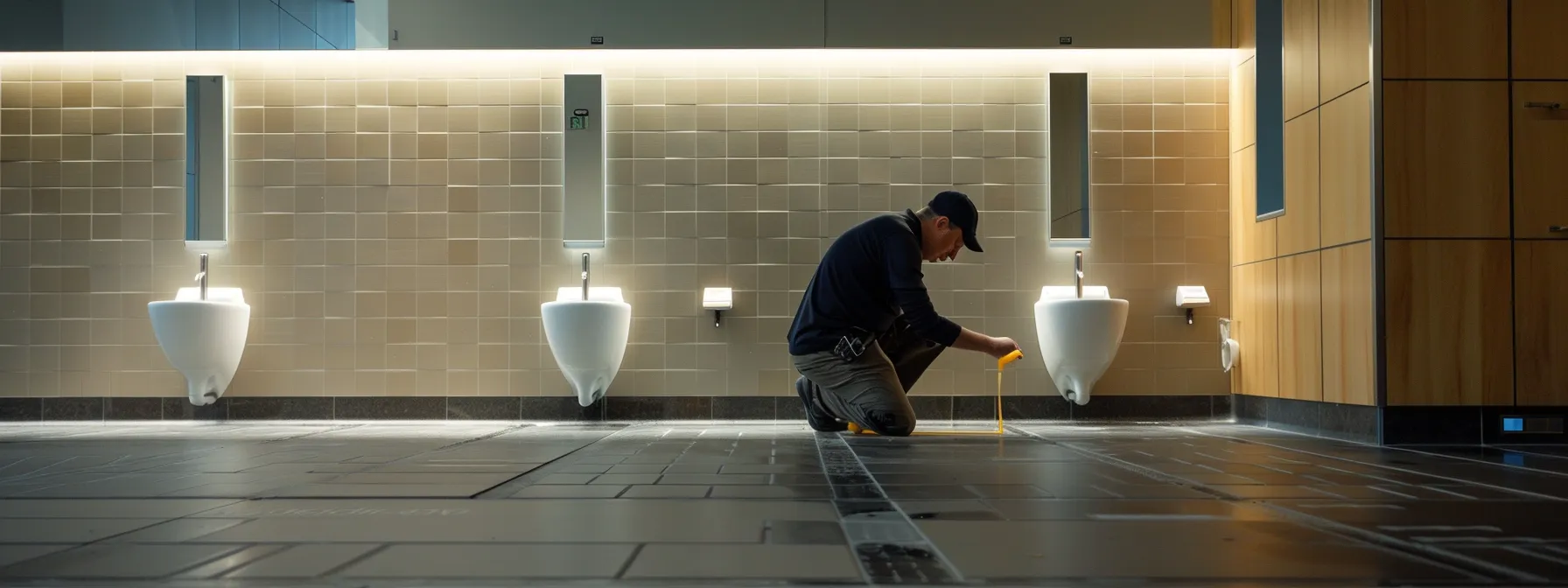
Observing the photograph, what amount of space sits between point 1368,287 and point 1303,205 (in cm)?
57

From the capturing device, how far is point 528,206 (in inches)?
186

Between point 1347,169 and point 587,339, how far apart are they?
2.70 meters

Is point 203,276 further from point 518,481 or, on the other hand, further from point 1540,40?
point 1540,40

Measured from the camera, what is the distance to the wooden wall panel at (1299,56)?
390 cm

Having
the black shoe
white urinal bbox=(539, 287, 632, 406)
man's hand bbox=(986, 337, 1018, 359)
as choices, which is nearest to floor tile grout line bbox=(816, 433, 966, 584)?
the black shoe

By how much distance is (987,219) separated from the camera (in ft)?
15.5

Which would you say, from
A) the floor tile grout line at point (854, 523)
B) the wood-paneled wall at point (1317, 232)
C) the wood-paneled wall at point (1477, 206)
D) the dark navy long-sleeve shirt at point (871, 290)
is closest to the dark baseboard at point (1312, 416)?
the wood-paneled wall at point (1317, 232)

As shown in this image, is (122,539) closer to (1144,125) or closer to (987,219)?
A: (987,219)

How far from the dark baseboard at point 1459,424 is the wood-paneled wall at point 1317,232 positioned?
11 cm

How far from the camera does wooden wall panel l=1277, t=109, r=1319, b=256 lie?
12.7 ft

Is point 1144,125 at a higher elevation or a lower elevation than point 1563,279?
higher

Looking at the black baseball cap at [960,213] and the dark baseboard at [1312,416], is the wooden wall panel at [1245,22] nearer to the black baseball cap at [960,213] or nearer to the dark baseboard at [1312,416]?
the dark baseboard at [1312,416]

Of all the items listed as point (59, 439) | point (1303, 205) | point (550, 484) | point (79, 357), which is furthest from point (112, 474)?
point (1303, 205)

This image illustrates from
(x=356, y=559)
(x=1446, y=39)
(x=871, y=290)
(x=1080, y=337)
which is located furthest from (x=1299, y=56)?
(x=356, y=559)
